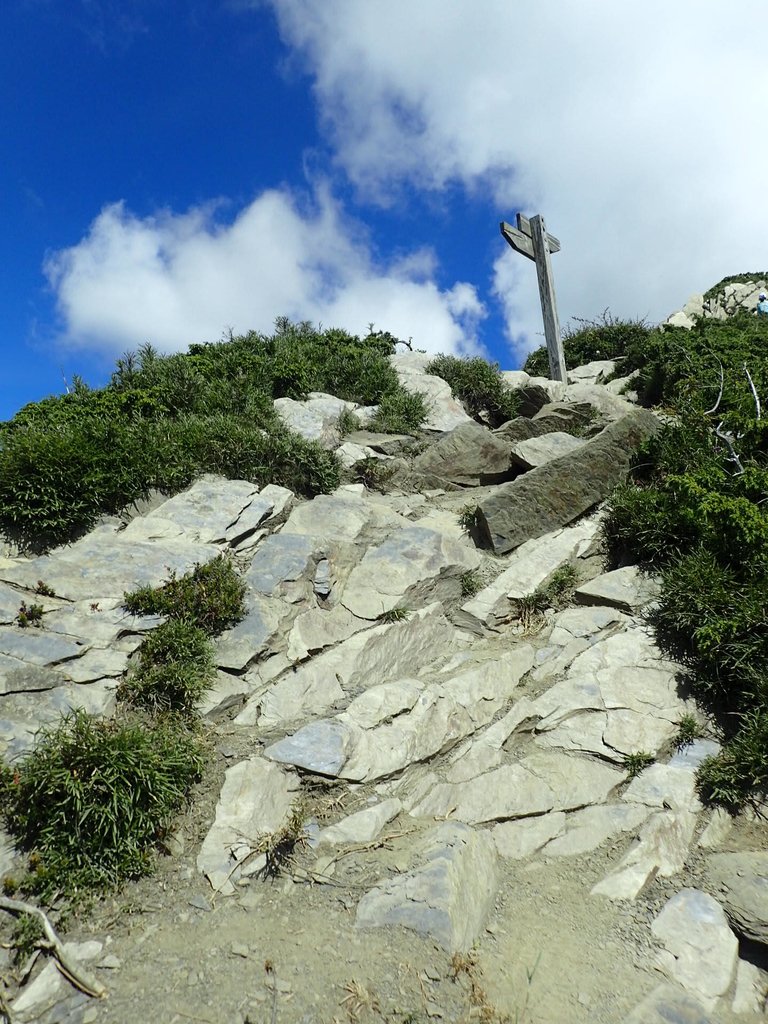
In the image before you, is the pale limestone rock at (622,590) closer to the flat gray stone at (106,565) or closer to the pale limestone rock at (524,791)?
the pale limestone rock at (524,791)

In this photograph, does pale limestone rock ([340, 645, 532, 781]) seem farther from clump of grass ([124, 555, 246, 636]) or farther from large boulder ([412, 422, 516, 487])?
large boulder ([412, 422, 516, 487])

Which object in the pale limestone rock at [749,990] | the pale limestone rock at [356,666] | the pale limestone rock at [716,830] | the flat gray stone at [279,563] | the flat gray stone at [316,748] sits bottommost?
the pale limestone rock at [749,990]

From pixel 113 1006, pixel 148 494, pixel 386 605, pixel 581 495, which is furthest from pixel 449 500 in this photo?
pixel 113 1006

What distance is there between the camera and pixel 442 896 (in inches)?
177

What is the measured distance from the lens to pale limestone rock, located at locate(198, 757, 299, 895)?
4.86m

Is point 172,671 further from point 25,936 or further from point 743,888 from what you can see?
point 743,888

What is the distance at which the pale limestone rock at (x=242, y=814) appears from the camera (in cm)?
486

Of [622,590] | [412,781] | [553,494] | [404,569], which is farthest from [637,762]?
[553,494]

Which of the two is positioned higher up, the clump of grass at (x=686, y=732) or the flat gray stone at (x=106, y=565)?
the flat gray stone at (x=106, y=565)

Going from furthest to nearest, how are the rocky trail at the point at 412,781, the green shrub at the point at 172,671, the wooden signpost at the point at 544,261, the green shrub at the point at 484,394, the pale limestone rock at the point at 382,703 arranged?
the wooden signpost at the point at 544,261
the green shrub at the point at 484,394
the pale limestone rock at the point at 382,703
the green shrub at the point at 172,671
the rocky trail at the point at 412,781

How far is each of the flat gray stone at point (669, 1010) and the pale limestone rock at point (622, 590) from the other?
3.86m

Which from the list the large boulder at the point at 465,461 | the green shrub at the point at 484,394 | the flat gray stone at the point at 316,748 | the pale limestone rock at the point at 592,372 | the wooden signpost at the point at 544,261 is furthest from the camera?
the pale limestone rock at the point at 592,372

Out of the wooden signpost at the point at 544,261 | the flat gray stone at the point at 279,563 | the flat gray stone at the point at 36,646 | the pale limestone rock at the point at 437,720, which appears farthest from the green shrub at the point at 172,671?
the wooden signpost at the point at 544,261

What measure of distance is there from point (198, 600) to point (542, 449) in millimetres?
6109
